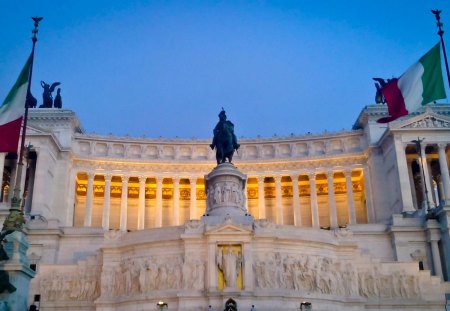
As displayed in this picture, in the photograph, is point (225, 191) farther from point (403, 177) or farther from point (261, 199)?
point (261, 199)

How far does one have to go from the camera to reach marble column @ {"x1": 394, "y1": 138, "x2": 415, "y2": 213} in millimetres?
59500

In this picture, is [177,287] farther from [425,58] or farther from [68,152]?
[68,152]

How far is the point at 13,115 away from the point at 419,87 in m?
24.1

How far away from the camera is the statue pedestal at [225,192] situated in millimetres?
41312

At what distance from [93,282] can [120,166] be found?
108 feet

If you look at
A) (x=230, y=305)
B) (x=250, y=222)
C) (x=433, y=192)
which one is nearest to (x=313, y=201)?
(x=433, y=192)

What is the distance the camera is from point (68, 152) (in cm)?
6656

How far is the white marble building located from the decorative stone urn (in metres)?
2.02

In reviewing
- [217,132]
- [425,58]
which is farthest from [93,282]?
[425,58]

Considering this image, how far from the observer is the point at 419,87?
3309 centimetres

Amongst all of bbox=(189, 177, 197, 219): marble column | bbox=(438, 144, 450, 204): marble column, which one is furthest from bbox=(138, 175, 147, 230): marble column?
bbox=(438, 144, 450, 204): marble column

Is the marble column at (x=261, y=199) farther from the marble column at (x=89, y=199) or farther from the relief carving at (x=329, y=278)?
the relief carving at (x=329, y=278)

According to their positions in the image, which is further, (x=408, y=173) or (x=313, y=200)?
(x=313, y=200)

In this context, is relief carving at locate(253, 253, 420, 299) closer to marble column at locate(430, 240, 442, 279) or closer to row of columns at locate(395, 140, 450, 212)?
marble column at locate(430, 240, 442, 279)
